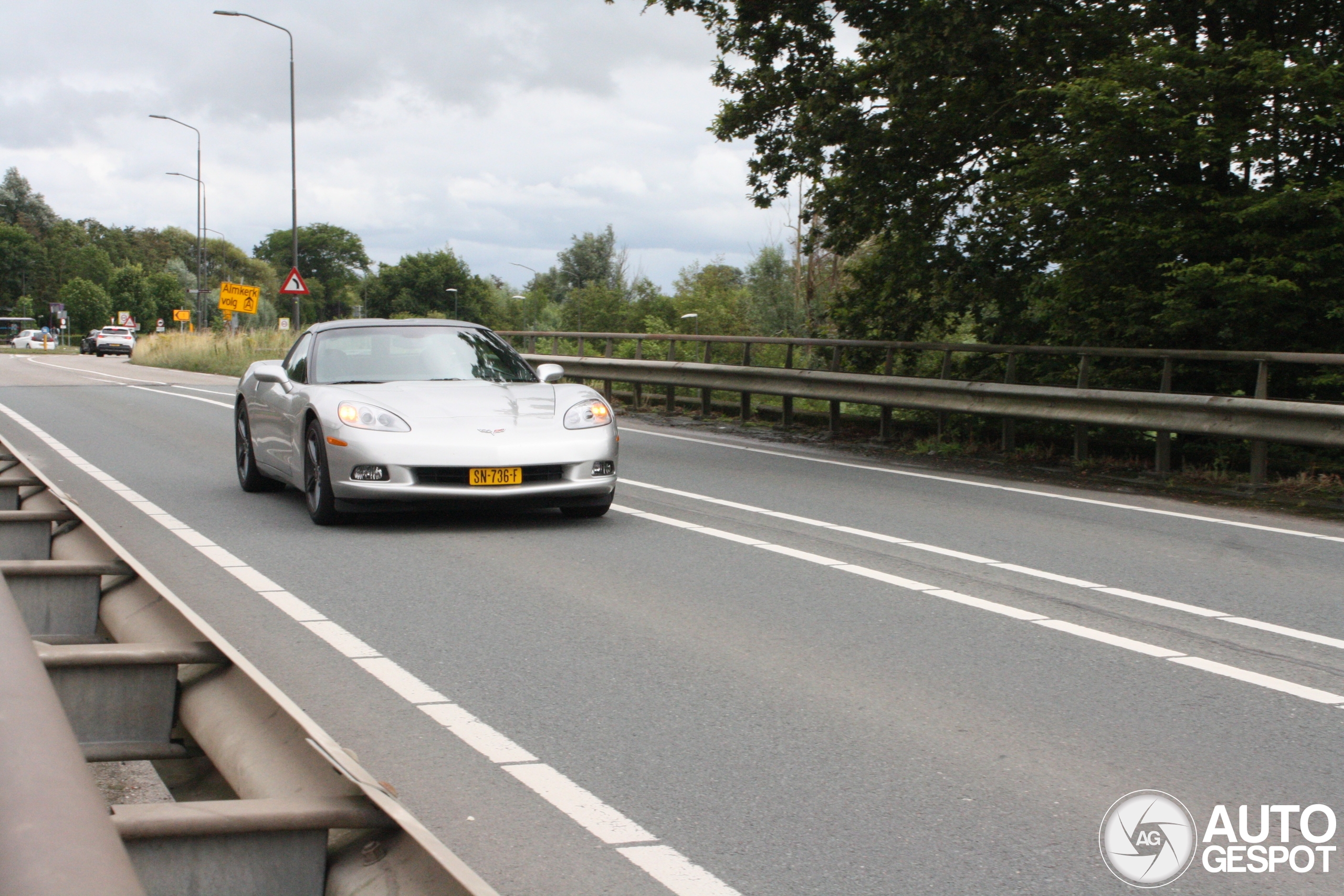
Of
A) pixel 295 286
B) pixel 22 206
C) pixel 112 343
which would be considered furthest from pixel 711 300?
pixel 22 206

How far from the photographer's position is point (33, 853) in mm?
1545

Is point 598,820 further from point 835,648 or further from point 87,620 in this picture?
point 835,648

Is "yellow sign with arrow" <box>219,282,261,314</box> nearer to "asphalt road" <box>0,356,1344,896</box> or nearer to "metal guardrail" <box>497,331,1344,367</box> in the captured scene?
"metal guardrail" <box>497,331,1344,367</box>

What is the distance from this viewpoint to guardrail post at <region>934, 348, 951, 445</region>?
15.1 meters

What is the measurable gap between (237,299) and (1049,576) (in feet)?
123

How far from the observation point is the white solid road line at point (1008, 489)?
31.1ft

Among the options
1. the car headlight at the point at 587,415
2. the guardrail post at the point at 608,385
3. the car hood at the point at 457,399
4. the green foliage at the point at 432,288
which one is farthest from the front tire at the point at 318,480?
the green foliage at the point at 432,288

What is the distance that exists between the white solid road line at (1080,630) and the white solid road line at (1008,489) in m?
3.52

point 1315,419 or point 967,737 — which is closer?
point 967,737

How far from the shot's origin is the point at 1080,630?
6.09m

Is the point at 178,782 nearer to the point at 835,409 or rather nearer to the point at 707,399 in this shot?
the point at 835,409

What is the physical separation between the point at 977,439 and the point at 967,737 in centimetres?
1153

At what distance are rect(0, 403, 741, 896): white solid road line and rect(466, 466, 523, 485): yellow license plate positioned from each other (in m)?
1.58

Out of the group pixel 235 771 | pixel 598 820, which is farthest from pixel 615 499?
pixel 235 771
